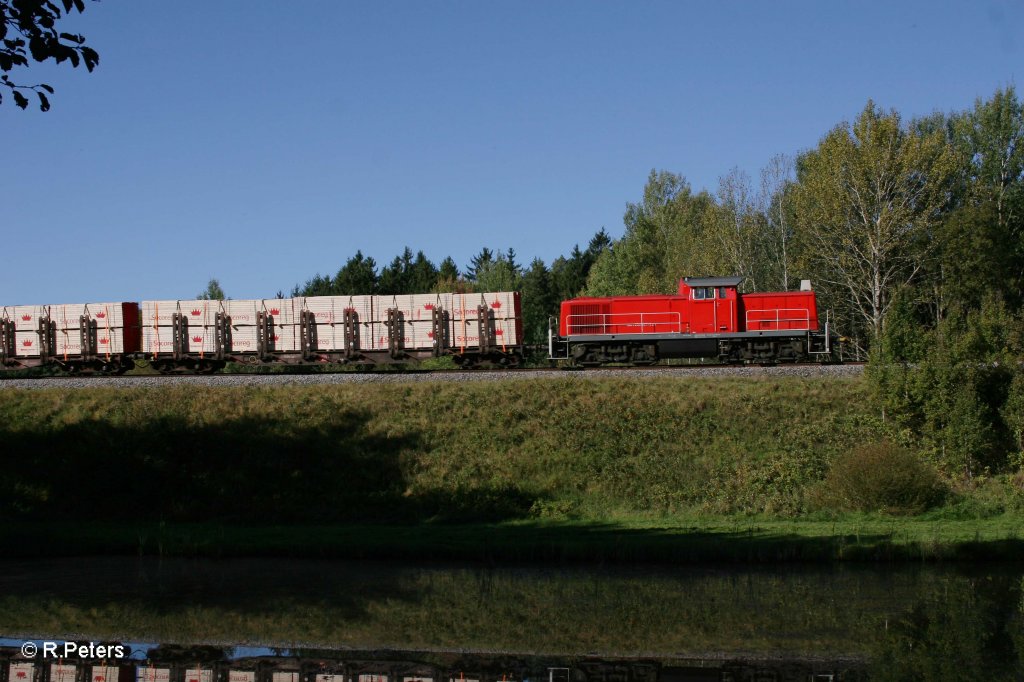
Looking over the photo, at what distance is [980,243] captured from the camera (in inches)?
1833

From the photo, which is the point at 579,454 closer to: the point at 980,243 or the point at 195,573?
the point at 195,573

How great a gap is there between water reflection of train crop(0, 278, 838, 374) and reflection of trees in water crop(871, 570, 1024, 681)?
18849mm

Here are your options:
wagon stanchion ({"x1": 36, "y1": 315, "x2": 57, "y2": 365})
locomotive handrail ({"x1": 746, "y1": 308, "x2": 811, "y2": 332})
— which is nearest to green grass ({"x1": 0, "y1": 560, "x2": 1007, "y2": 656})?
locomotive handrail ({"x1": 746, "y1": 308, "x2": 811, "y2": 332})

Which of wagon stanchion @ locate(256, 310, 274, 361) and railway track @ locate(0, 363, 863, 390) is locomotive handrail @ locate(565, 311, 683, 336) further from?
wagon stanchion @ locate(256, 310, 274, 361)

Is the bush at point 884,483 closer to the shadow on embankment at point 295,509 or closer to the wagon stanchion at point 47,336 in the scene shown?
the shadow on embankment at point 295,509

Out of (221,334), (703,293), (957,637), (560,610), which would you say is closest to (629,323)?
(703,293)

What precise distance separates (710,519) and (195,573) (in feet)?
39.8

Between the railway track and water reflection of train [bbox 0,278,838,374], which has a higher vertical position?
water reflection of train [bbox 0,278,838,374]

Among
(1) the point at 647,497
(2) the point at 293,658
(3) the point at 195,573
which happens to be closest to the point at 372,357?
(1) the point at 647,497

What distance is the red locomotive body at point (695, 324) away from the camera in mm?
34781

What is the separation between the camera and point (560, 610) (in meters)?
15.0

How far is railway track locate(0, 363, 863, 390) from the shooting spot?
31.0 m

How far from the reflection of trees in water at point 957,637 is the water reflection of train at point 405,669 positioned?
811mm

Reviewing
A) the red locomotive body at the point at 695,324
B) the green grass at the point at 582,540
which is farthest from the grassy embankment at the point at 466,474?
the red locomotive body at the point at 695,324
